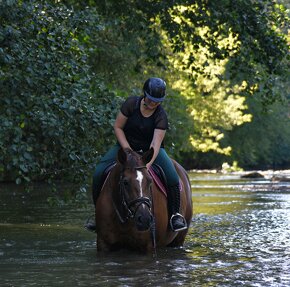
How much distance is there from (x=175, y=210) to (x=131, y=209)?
155cm

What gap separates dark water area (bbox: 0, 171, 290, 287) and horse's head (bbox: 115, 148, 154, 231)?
0.60 metres

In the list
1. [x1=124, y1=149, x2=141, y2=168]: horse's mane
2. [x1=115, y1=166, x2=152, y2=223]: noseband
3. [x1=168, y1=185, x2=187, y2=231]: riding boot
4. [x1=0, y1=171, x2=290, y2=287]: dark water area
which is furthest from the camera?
[x1=168, y1=185, x2=187, y2=231]: riding boot

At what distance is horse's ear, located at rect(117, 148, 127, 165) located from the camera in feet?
36.1

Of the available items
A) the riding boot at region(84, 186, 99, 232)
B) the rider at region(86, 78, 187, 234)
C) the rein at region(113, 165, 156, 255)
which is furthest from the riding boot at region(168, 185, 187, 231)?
the riding boot at region(84, 186, 99, 232)

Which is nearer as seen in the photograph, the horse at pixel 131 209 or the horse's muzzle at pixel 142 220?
the horse's muzzle at pixel 142 220

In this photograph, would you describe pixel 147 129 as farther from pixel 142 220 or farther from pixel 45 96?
pixel 45 96

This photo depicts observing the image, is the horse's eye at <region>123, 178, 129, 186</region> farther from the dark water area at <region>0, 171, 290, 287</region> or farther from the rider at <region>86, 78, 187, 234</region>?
the dark water area at <region>0, 171, 290, 287</region>

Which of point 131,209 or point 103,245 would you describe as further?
point 103,245

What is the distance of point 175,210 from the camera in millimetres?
12156

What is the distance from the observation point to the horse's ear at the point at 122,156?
1100 centimetres

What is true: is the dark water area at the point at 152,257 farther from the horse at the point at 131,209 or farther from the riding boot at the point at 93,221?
the riding boot at the point at 93,221

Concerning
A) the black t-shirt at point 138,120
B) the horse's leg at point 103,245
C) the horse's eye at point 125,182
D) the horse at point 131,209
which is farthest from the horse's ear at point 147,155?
the horse's leg at point 103,245

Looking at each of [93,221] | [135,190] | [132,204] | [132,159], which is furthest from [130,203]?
[93,221]

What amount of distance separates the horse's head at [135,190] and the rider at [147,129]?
196 millimetres
